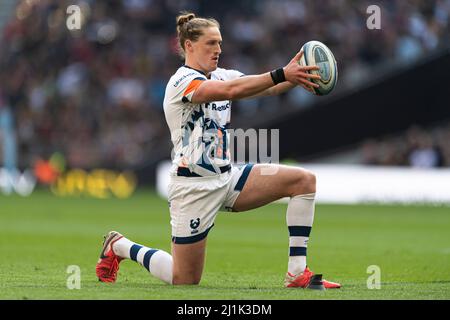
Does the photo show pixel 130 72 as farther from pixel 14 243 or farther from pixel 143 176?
→ pixel 14 243

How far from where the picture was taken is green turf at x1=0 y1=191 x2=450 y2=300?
7918 mm

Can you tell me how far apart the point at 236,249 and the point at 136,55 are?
1393 cm

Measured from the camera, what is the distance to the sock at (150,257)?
848 centimetres

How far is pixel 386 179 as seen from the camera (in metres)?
21.7

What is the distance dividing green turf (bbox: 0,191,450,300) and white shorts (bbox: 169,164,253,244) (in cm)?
43

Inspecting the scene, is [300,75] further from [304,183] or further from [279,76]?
[304,183]

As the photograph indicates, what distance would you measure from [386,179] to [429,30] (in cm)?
353

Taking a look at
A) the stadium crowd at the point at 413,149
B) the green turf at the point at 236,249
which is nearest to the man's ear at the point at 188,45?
the green turf at the point at 236,249

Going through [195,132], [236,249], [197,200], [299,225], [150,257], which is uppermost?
[195,132]

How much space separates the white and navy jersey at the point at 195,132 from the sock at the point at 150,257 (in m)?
0.68

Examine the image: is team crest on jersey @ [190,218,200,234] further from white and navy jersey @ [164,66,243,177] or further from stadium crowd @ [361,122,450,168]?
stadium crowd @ [361,122,450,168]

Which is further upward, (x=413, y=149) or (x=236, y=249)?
(x=413, y=149)

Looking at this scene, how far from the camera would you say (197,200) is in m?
8.42

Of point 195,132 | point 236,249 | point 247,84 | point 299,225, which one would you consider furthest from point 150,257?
point 236,249
